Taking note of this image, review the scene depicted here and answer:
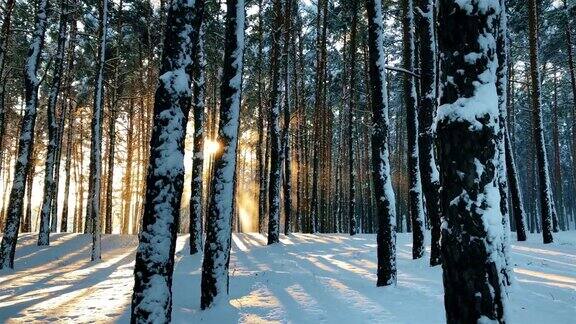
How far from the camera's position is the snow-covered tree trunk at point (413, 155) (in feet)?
37.1

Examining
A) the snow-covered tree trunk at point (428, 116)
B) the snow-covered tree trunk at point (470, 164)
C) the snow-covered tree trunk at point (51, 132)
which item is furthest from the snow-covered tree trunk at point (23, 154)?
the snow-covered tree trunk at point (470, 164)

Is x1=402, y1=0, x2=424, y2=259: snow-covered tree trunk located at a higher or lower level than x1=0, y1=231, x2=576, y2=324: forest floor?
higher

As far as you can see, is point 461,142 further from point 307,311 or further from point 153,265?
point 307,311

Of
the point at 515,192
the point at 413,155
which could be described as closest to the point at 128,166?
the point at 413,155

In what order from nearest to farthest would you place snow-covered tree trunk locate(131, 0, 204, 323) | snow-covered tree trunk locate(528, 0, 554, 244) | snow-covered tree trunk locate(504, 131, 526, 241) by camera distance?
snow-covered tree trunk locate(131, 0, 204, 323)
snow-covered tree trunk locate(528, 0, 554, 244)
snow-covered tree trunk locate(504, 131, 526, 241)

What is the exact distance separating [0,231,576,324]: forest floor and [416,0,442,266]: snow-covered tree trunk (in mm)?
1046

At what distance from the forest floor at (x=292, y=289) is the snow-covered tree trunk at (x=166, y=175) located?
1614 millimetres

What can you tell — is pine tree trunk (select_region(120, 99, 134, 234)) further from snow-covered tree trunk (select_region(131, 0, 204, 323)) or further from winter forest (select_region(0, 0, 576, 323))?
snow-covered tree trunk (select_region(131, 0, 204, 323))

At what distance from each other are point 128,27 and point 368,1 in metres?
19.1

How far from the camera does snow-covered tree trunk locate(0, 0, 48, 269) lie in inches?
499

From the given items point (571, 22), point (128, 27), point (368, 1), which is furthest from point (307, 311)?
point (571, 22)

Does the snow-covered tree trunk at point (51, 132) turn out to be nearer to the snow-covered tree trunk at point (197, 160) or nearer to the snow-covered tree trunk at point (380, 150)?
the snow-covered tree trunk at point (197, 160)

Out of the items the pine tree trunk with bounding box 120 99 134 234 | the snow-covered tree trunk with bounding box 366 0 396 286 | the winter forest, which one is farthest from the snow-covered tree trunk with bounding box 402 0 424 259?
the pine tree trunk with bounding box 120 99 134 234

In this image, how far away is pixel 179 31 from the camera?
5.95m
